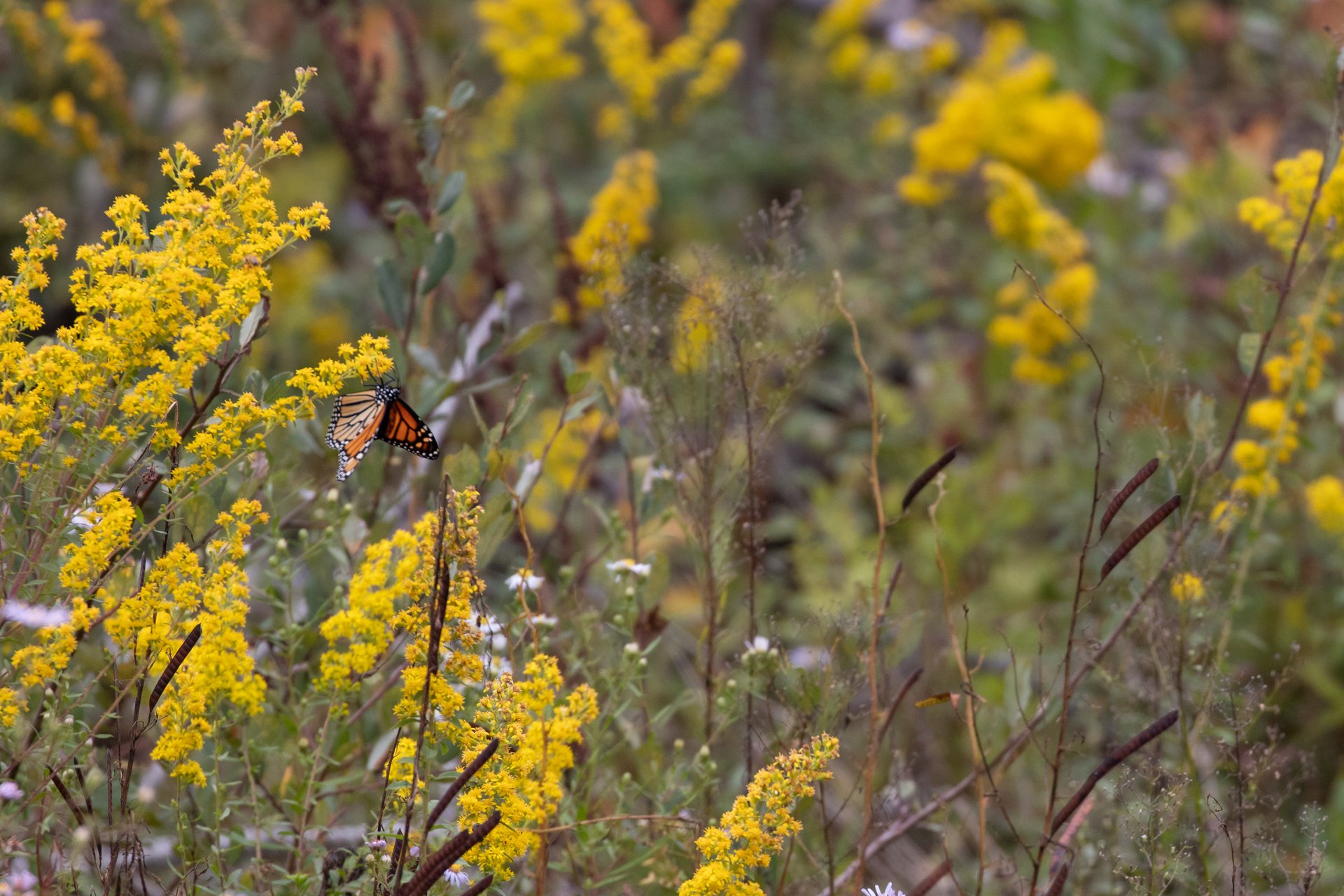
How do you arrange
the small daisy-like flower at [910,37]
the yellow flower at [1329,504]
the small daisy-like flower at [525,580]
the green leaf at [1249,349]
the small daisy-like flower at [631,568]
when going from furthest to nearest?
the small daisy-like flower at [910,37], the yellow flower at [1329,504], the green leaf at [1249,349], the small daisy-like flower at [631,568], the small daisy-like flower at [525,580]

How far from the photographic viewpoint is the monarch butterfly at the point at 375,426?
1.40 metres

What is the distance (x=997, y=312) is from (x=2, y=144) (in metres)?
2.89

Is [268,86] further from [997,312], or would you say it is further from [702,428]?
[702,428]

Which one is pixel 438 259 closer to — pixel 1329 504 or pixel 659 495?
pixel 659 495

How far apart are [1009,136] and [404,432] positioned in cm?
264

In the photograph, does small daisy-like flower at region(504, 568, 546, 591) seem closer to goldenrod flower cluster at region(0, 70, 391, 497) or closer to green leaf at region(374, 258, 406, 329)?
goldenrod flower cluster at region(0, 70, 391, 497)

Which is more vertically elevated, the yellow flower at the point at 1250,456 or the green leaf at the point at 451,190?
the green leaf at the point at 451,190

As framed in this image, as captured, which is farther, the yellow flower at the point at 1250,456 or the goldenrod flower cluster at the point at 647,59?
the goldenrod flower cluster at the point at 647,59

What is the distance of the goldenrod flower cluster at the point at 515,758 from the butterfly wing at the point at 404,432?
15.5 inches

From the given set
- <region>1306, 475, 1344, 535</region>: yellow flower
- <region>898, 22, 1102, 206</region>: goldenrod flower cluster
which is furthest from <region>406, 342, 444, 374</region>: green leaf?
<region>898, 22, 1102, 206</region>: goldenrod flower cluster

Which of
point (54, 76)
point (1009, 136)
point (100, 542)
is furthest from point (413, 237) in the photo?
point (1009, 136)

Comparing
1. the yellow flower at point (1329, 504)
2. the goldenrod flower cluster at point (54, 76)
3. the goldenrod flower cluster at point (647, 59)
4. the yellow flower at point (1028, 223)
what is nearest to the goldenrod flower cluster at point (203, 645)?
the goldenrod flower cluster at point (54, 76)

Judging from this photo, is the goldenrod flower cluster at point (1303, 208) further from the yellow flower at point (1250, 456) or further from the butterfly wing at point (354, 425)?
the butterfly wing at point (354, 425)

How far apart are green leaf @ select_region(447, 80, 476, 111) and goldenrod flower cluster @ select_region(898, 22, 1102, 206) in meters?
1.85
